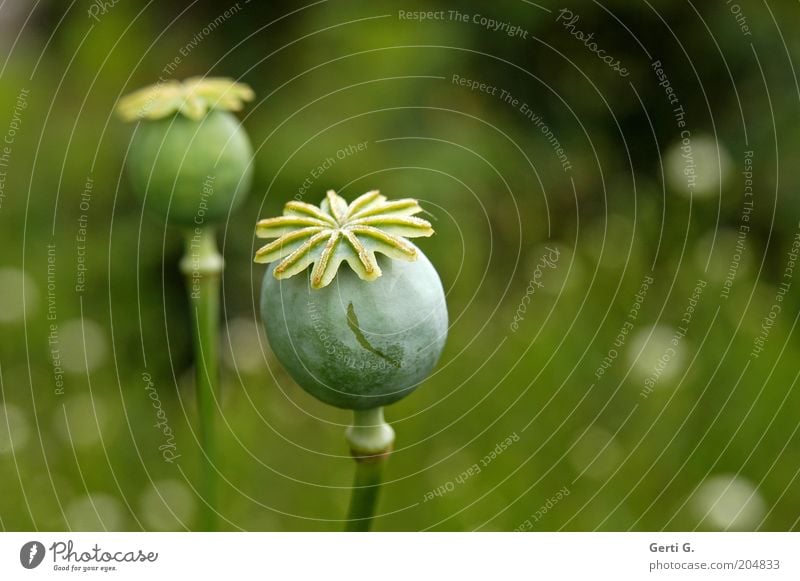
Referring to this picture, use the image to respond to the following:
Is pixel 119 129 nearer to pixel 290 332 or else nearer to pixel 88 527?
pixel 88 527

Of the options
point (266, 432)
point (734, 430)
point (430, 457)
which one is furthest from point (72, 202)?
point (734, 430)

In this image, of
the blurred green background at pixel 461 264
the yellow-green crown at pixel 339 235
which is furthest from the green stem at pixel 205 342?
the blurred green background at pixel 461 264

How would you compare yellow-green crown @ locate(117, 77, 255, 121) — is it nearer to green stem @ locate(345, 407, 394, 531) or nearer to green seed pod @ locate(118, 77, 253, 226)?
green seed pod @ locate(118, 77, 253, 226)

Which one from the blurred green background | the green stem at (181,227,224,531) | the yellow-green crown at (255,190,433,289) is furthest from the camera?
the blurred green background

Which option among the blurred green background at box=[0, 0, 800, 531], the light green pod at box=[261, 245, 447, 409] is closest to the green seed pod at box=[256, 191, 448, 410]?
the light green pod at box=[261, 245, 447, 409]

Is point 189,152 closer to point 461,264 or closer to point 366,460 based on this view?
point 366,460

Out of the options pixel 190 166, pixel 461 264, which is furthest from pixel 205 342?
pixel 461 264
